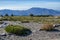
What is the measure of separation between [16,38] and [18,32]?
70.5 inches

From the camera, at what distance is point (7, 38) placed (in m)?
21.0

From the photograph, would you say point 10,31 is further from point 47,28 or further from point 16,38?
point 47,28

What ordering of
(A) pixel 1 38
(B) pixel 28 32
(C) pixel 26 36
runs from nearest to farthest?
(A) pixel 1 38 → (C) pixel 26 36 → (B) pixel 28 32

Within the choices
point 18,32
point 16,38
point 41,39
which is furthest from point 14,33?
point 41,39

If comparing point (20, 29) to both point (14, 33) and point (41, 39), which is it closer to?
point (14, 33)

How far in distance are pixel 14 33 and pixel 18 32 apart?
1.50ft

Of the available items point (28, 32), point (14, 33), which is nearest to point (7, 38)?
point (14, 33)

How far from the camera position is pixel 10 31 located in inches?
917

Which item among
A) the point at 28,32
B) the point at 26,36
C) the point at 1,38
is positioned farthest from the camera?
the point at 28,32

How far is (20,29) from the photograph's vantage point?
23312 millimetres

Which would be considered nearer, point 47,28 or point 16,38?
point 16,38

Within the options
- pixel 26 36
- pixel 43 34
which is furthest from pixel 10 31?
pixel 43 34

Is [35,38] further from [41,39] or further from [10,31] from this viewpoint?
[10,31]

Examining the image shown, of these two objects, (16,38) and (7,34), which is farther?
(7,34)
